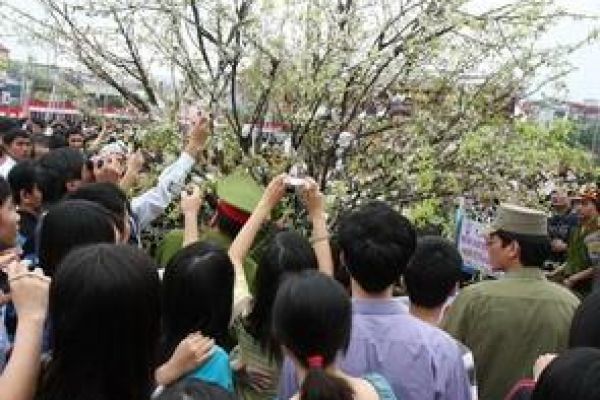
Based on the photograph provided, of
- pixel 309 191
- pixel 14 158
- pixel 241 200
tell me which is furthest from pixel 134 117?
pixel 309 191

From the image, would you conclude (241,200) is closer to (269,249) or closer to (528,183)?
(269,249)

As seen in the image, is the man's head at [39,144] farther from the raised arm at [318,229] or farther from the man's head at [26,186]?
the raised arm at [318,229]

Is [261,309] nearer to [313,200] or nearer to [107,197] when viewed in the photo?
[313,200]

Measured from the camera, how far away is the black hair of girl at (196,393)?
1.76 metres

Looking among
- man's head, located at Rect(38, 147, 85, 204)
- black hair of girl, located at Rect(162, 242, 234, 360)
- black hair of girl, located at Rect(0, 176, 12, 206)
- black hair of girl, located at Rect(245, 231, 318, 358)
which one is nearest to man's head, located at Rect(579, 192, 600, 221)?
man's head, located at Rect(38, 147, 85, 204)

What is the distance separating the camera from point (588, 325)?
242cm

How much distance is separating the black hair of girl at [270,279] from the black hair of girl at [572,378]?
3.74 feet

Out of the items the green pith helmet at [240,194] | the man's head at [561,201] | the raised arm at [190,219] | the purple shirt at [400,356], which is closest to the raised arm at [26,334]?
the purple shirt at [400,356]

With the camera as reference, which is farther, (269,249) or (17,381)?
(269,249)

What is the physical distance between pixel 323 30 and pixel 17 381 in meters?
3.45

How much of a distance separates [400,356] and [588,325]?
0.54m

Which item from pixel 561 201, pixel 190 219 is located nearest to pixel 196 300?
pixel 190 219

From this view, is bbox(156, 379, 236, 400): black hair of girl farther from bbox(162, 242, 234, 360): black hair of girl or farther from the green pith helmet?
the green pith helmet

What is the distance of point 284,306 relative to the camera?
7.45 ft
